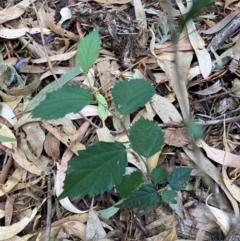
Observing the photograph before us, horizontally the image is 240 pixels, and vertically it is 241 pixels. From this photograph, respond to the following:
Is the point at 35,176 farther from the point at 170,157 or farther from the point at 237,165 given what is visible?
the point at 237,165

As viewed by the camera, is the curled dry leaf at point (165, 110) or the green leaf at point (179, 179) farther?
the curled dry leaf at point (165, 110)

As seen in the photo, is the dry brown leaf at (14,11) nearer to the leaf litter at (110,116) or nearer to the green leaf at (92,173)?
the leaf litter at (110,116)

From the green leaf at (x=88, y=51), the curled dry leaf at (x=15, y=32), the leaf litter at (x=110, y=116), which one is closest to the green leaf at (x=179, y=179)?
the leaf litter at (x=110, y=116)

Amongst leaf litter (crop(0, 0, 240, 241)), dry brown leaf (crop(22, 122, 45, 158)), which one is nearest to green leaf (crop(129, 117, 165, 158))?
leaf litter (crop(0, 0, 240, 241))

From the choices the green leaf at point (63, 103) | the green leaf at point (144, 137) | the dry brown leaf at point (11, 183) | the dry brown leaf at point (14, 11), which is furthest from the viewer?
the dry brown leaf at point (14, 11)

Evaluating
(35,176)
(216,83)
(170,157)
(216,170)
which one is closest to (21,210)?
(35,176)

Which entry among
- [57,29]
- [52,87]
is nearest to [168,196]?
[52,87]
